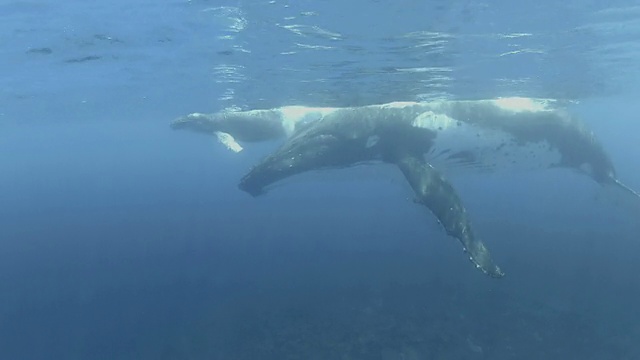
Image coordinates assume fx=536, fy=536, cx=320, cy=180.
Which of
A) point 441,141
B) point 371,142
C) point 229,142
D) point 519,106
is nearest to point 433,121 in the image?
point 441,141

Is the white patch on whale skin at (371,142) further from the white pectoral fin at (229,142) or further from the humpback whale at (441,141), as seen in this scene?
the white pectoral fin at (229,142)

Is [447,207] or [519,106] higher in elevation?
[519,106]

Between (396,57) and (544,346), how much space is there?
41.3ft

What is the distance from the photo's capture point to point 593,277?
17.2 m

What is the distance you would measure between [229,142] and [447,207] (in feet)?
37.4

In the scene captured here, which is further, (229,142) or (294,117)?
(294,117)

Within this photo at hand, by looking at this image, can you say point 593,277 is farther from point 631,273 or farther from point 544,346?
point 544,346

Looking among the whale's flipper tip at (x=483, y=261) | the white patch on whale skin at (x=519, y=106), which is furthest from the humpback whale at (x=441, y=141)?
the whale's flipper tip at (x=483, y=261)

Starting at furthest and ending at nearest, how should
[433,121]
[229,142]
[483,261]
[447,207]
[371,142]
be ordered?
[229,142], [433,121], [371,142], [447,207], [483,261]

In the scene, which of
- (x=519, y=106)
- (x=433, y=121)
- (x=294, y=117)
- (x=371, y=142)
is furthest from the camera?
(x=294, y=117)

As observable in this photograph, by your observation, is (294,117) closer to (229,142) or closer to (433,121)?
(229,142)

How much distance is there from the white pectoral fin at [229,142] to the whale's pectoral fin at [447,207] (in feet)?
27.6

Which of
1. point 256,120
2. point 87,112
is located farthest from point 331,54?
point 87,112

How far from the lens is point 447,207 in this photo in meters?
11.6
